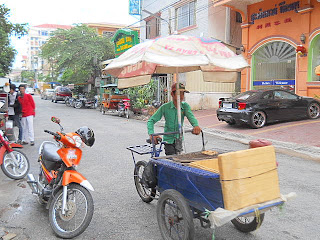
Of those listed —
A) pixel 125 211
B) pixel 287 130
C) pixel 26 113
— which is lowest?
pixel 125 211

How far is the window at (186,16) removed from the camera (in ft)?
67.4

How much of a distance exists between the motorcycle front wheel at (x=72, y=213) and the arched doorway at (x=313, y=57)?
43.7 ft

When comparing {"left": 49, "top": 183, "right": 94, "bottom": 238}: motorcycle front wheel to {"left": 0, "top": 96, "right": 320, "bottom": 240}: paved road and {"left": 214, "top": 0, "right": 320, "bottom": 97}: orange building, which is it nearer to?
{"left": 0, "top": 96, "right": 320, "bottom": 240}: paved road

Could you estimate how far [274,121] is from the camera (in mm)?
12172

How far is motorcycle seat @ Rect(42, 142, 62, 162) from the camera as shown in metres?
4.07

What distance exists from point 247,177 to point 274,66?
14.5 metres

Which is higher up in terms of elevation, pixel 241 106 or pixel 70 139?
pixel 241 106

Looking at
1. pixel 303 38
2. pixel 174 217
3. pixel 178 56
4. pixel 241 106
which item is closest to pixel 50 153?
pixel 174 217

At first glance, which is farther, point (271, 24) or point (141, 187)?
point (271, 24)

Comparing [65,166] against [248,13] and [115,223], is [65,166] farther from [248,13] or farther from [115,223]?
[248,13]

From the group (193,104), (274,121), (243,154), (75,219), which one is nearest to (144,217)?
(75,219)

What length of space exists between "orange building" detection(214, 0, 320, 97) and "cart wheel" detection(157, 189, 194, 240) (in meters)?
12.6

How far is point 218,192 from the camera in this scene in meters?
2.94

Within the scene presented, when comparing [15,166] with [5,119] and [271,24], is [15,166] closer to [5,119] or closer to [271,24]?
[5,119]
